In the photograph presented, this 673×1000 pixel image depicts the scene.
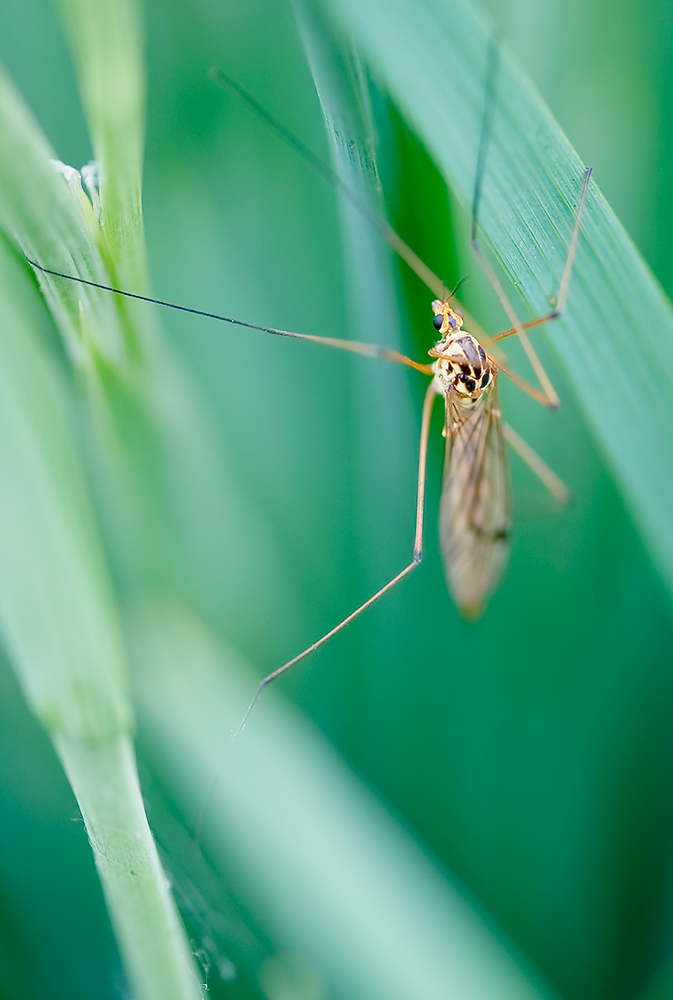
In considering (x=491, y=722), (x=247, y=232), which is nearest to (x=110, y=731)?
(x=491, y=722)

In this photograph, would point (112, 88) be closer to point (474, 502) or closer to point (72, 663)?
point (72, 663)

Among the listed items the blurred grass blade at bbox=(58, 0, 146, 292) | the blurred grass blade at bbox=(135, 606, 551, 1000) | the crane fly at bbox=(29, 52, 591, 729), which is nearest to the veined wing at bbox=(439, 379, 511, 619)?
the crane fly at bbox=(29, 52, 591, 729)

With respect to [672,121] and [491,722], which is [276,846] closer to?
[491,722]

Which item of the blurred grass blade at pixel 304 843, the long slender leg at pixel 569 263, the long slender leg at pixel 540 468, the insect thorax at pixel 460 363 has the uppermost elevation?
the insect thorax at pixel 460 363

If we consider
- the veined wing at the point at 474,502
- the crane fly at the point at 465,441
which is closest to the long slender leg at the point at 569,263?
the crane fly at the point at 465,441

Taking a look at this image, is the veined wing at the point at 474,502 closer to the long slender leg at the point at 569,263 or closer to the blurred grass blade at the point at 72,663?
the long slender leg at the point at 569,263

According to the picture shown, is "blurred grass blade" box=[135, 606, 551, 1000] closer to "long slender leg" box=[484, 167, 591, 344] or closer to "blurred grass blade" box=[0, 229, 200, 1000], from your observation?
"blurred grass blade" box=[0, 229, 200, 1000]
